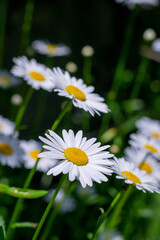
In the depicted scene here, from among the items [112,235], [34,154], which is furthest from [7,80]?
[112,235]

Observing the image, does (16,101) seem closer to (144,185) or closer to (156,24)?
(144,185)

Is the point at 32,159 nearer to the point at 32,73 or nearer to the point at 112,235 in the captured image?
the point at 32,73

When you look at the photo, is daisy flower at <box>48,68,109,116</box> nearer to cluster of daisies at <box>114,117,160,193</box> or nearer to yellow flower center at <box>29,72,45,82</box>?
cluster of daisies at <box>114,117,160,193</box>

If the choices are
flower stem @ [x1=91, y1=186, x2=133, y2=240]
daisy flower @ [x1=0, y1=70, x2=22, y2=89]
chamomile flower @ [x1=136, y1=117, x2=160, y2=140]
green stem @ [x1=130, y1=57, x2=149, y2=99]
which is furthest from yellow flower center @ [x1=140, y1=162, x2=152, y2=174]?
daisy flower @ [x1=0, y1=70, x2=22, y2=89]

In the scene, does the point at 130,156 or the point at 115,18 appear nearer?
the point at 130,156

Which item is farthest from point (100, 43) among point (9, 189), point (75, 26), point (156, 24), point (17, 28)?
point (9, 189)

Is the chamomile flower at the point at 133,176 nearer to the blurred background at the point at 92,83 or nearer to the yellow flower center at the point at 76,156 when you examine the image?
the yellow flower center at the point at 76,156

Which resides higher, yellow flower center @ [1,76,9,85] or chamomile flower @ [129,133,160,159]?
chamomile flower @ [129,133,160,159]
